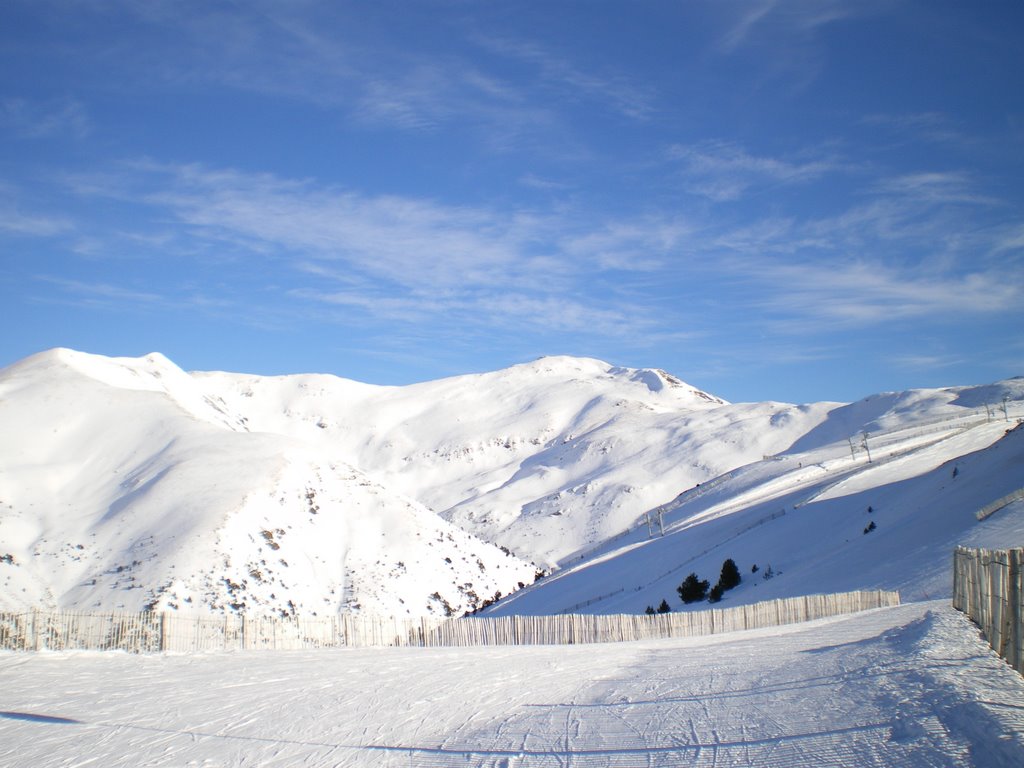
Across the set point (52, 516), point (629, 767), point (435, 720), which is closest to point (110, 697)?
point (435, 720)

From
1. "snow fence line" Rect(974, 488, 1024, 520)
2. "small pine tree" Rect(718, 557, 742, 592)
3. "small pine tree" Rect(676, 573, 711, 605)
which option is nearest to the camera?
"snow fence line" Rect(974, 488, 1024, 520)

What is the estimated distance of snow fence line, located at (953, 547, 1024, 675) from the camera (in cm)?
906

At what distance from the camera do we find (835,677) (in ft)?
34.1

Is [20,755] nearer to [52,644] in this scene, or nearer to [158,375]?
[52,644]

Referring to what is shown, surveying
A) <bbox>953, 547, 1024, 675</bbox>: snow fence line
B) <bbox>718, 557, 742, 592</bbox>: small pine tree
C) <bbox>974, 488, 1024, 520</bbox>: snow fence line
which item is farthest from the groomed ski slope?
<bbox>718, 557, 742, 592</bbox>: small pine tree

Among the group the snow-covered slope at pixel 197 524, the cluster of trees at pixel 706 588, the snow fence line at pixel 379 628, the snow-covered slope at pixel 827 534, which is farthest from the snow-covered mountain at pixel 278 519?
the snow fence line at pixel 379 628

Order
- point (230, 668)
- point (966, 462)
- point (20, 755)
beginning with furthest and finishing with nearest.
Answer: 1. point (966, 462)
2. point (230, 668)
3. point (20, 755)

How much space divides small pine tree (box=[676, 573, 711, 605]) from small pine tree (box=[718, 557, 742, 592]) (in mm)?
1188

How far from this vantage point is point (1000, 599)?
10.4m

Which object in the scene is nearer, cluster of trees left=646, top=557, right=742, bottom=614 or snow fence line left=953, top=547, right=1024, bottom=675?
snow fence line left=953, top=547, right=1024, bottom=675

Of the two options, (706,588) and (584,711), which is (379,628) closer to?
(706,588)

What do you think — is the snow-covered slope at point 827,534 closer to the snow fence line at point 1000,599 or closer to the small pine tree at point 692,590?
the small pine tree at point 692,590

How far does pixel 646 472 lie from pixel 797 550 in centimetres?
10635

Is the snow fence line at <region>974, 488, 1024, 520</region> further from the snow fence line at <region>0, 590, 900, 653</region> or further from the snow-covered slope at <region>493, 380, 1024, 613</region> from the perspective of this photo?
the snow fence line at <region>0, 590, 900, 653</region>
